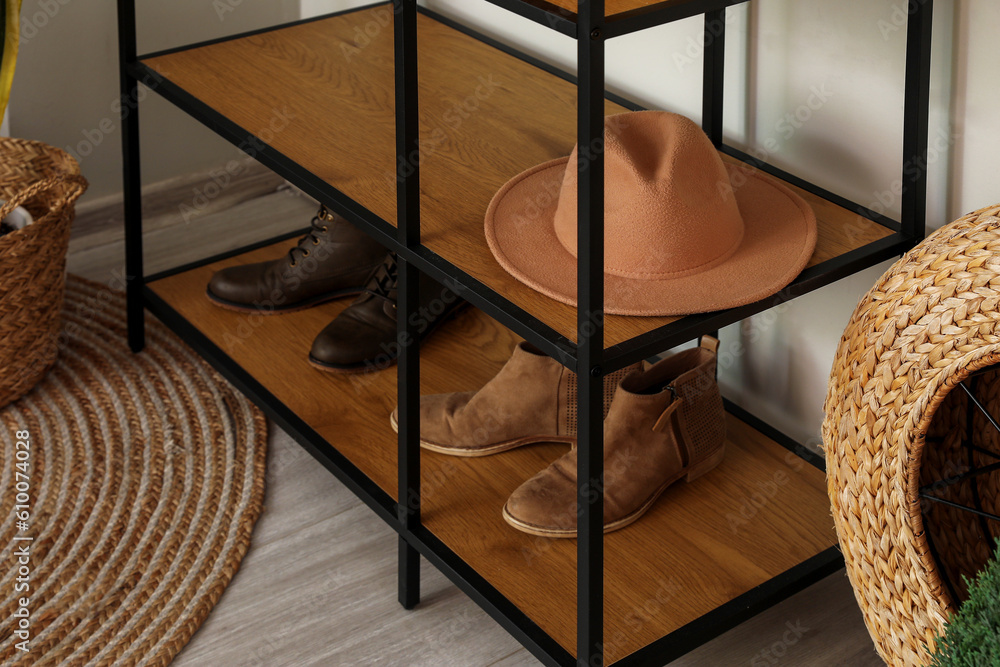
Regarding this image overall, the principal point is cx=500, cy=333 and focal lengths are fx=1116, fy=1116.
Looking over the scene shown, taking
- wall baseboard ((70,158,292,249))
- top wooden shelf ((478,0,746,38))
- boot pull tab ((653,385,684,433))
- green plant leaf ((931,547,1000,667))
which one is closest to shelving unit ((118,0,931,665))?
top wooden shelf ((478,0,746,38))

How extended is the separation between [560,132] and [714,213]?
0.35 meters

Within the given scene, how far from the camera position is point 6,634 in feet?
4.17

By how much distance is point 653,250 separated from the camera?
3.37 feet

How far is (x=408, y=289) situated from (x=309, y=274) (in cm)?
55

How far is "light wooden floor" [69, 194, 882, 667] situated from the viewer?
1.25 m

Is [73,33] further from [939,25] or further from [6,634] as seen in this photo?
[939,25]

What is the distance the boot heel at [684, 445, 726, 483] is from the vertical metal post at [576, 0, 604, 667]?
0.30m

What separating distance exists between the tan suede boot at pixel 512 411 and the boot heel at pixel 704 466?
13 cm

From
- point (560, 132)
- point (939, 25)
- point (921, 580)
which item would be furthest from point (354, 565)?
point (939, 25)

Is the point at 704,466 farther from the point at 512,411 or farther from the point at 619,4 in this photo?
the point at 619,4

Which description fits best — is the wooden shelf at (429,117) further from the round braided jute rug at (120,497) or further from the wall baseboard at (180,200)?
the wall baseboard at (180,200)

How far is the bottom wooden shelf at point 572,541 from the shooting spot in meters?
1.15

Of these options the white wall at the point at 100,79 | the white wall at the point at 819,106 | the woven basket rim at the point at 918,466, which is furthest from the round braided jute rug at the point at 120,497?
the woven basket rim at the point at 918,466

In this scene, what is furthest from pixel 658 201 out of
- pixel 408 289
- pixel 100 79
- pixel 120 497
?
pixel 100 79
